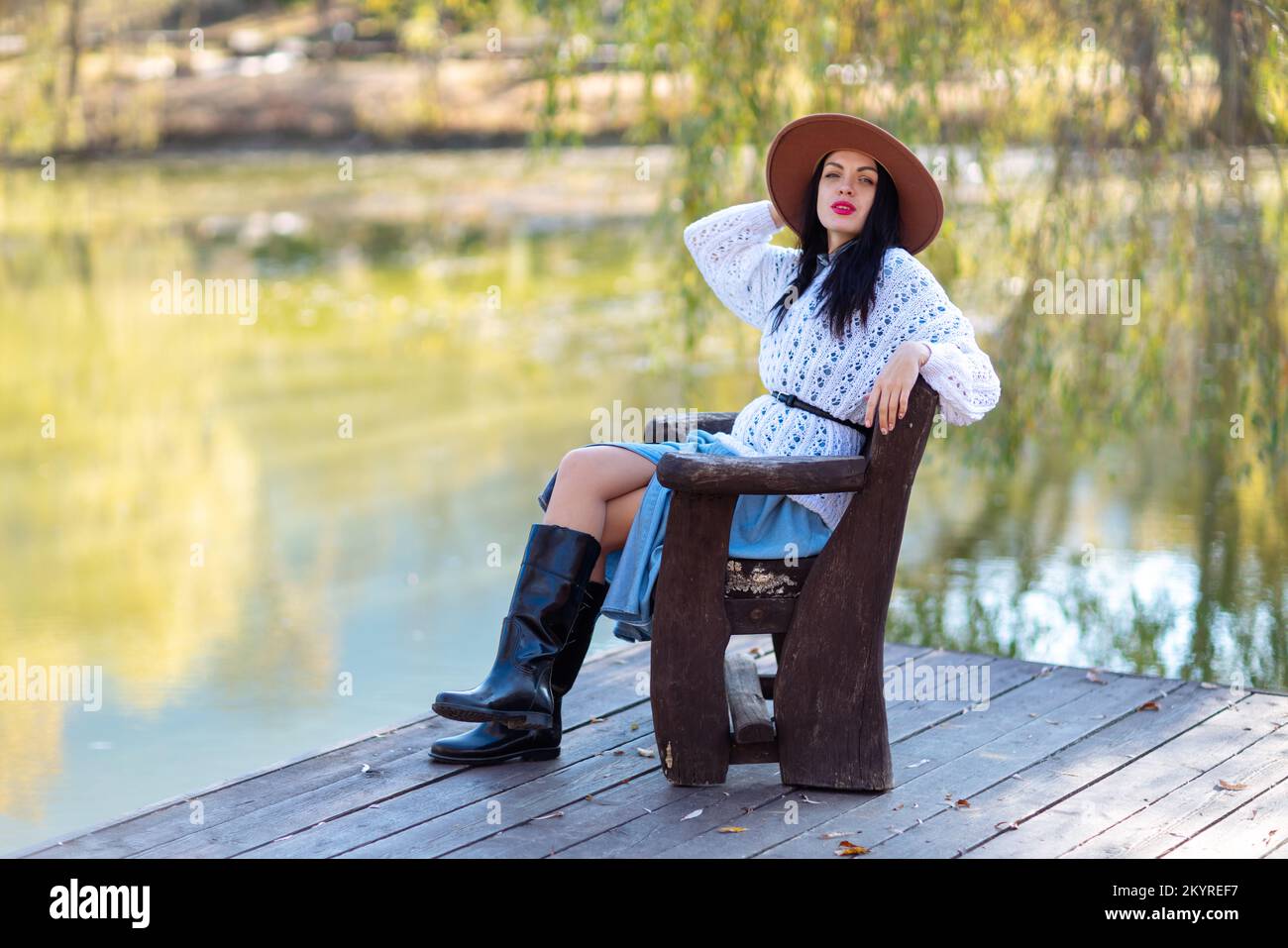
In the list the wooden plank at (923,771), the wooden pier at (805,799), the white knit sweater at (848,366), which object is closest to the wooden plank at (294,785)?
the wooden pier at (805,799)

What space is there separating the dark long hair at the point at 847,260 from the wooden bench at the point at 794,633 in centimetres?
28

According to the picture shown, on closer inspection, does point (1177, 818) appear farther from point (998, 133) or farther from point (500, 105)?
point (500, 105)

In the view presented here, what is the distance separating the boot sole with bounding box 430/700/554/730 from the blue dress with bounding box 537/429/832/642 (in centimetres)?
23

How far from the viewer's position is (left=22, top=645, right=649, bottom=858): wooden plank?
2682 mm

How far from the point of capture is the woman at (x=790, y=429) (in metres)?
2.91

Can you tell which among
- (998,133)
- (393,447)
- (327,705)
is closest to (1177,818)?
(327,705)

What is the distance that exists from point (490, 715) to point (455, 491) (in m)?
3.30

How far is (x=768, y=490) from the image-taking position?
2.75m
